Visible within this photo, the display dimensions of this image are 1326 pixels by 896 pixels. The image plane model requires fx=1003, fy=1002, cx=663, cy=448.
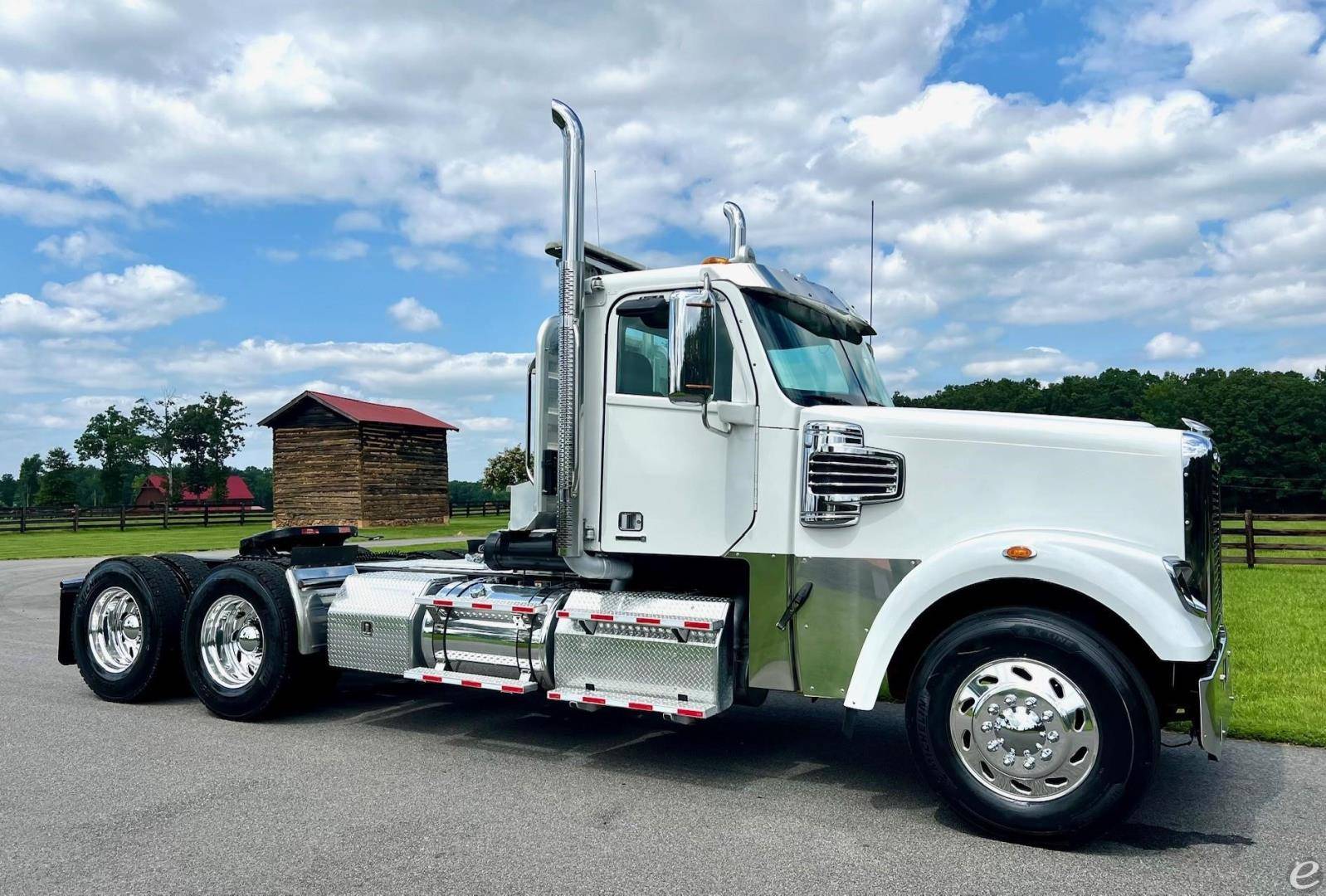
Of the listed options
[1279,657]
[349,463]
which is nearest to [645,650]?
[1279,657]

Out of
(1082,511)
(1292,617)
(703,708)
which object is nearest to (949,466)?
(1082,511)

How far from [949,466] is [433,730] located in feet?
13.1

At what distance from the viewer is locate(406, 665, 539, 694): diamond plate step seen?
19.9 ft

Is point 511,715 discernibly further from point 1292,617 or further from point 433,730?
point 1292,617

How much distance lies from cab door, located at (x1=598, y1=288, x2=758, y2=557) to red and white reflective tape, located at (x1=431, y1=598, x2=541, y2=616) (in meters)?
0.68

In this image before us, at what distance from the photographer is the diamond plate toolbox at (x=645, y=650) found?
5.49 metres

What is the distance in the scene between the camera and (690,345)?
512 centimetres

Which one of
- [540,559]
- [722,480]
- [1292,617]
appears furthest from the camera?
[1292,617]

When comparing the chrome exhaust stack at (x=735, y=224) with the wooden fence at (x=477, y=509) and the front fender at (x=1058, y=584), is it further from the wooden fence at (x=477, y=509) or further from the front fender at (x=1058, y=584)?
the wooden fence at (x=477, y=509)

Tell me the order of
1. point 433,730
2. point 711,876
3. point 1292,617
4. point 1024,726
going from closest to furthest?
point 711,876
point 1024,726
point 433,730
point 1292,617

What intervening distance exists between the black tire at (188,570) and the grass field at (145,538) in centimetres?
1835

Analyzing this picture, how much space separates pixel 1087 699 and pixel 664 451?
2.53m

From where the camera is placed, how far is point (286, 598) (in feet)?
23.2

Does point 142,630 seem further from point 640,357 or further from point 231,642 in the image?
point 640,357
